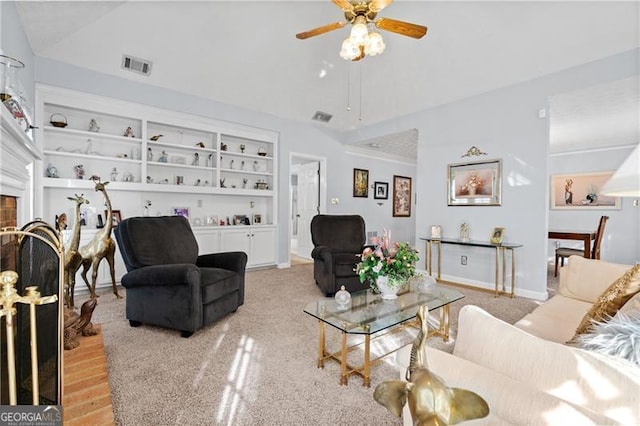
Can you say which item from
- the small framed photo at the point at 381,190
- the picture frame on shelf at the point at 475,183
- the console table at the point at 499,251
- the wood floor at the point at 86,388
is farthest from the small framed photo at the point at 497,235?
the wood floor at the point at 86,388

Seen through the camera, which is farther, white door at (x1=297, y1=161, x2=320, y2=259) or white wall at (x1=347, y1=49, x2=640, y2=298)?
white door at (x1=297, y1=161, x2=320, y2=259)

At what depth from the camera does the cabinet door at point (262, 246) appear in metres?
5.19

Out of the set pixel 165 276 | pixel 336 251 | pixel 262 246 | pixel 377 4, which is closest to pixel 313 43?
pixel 377 4

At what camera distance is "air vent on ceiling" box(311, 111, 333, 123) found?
560 centimetres

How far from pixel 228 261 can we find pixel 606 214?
6920 millimetres

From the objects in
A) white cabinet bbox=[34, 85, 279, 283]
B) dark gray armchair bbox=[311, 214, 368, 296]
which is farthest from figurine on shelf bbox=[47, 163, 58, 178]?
dark gray armchair bbox=[311, 214, 368, 296]

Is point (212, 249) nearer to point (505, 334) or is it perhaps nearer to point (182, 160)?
point (182, 160)

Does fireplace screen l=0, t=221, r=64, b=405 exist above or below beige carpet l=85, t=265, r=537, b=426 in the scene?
above

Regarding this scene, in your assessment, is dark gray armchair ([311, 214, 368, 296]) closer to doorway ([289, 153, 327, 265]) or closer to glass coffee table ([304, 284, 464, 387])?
glass coffee table ([304, 284, 464, 387])

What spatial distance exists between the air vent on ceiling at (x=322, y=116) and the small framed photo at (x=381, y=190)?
2082 mm

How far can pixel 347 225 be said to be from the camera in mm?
4395

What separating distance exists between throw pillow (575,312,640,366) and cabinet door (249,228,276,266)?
15.1 ft

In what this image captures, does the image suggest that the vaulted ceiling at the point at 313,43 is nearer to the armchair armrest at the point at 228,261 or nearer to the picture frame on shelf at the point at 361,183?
the picture frame on shelf at the point at 361,183

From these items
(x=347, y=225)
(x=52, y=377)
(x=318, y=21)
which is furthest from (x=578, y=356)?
(x=318, y=21)
